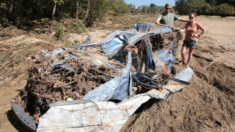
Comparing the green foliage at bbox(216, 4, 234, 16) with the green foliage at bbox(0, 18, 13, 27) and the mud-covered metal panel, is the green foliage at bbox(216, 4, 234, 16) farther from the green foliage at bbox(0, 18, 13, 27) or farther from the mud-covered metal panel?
the green foliage at bbox(0, 18, 13, 27)

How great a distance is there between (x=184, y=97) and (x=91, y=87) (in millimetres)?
2434

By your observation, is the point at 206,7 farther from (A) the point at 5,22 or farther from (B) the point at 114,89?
(B) the point at 114,89

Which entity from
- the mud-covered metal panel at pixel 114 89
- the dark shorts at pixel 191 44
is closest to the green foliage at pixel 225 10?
the dark shorts at pixel 191 44

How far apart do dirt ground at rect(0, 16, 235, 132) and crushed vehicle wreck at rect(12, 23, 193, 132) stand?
0.40m

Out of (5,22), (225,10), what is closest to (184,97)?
(5,22)

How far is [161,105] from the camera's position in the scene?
3.85 metres

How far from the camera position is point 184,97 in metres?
4.26

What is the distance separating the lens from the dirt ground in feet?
11.0

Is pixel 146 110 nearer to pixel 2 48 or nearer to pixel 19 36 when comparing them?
pixel 2 48

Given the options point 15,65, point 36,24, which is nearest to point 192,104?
point 15,65

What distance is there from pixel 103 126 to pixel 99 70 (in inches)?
42.6

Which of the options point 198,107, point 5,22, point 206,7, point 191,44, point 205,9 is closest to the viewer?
point 198,107

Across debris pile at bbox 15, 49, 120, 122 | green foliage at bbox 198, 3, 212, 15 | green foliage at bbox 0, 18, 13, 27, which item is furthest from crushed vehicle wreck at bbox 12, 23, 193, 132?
green foliage at bbox 198, 3, 212, 15

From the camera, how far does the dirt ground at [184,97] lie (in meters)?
3.35
